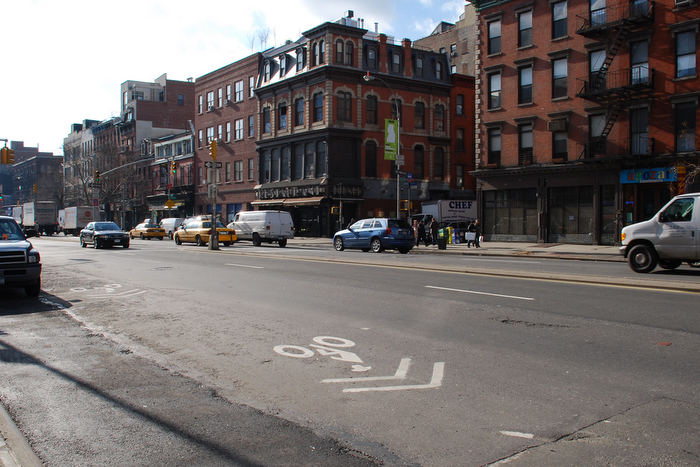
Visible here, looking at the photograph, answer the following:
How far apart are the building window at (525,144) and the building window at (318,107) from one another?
17.9 meters

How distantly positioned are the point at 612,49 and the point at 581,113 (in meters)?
3.67

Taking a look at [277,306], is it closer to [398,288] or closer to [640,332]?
[398,288]

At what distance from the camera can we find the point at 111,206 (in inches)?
3034

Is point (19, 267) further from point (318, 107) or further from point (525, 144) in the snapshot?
point (318, 107)

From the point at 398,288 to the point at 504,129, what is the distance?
2654cm

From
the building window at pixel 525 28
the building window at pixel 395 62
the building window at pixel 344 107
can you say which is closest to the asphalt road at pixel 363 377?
the building window at pixel 525 28

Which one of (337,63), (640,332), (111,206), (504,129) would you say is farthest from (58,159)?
(640,332)

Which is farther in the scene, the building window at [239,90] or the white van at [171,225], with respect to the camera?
the building window at [239,90]

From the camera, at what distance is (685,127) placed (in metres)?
28.4

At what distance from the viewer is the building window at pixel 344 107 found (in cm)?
4656

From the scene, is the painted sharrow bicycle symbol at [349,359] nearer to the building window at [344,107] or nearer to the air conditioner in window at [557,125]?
the air conditioner in window at [557,125]

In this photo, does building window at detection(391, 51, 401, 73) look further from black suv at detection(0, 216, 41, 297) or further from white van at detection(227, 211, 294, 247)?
black suv at detection(0, 216, 41, 297)

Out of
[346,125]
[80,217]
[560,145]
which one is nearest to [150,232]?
[80,217]

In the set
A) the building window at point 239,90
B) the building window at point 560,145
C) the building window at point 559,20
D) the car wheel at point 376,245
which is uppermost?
the building window at point 239,90
